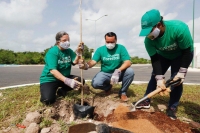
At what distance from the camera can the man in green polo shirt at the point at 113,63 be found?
12.7ft

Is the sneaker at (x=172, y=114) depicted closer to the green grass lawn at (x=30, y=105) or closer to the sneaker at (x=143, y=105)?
the green grass lawn at (x=30, y=105)

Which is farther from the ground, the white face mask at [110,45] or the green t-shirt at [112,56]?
the white face mask at [110,45]

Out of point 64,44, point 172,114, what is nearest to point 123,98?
point 172,114

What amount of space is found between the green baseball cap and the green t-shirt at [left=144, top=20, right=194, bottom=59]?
281mm

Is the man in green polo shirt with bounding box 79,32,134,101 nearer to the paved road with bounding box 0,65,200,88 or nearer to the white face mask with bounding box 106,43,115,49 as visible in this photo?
the white face mask with bounding box 106,43,115,49

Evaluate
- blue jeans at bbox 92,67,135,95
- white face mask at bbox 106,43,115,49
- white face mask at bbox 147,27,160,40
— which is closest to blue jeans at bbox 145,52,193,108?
white face mask at bbox 147,27,160,40

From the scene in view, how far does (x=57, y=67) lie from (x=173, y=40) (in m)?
2.09

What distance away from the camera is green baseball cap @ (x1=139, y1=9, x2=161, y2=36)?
2.55 metres

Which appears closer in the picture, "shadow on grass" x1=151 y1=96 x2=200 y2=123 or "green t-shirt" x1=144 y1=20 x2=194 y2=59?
"green t-shirt" x1=144 y1=20 x2=194 y2=59

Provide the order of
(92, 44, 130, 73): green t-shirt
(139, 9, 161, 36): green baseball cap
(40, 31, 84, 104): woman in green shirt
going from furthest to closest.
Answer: (92, 44, 130, 73): green t-shirt < (40, 31, 84, 104): woman in green shirt < (139, 9, 161, 36): green baseball cap

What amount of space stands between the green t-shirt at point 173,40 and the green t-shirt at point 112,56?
0.98 m

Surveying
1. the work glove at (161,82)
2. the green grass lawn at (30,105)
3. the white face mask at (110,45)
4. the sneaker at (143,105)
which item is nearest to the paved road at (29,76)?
the green grass lawn at (30,105)

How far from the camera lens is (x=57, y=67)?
3.58m

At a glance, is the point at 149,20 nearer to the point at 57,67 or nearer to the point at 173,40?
the point at 173,40
